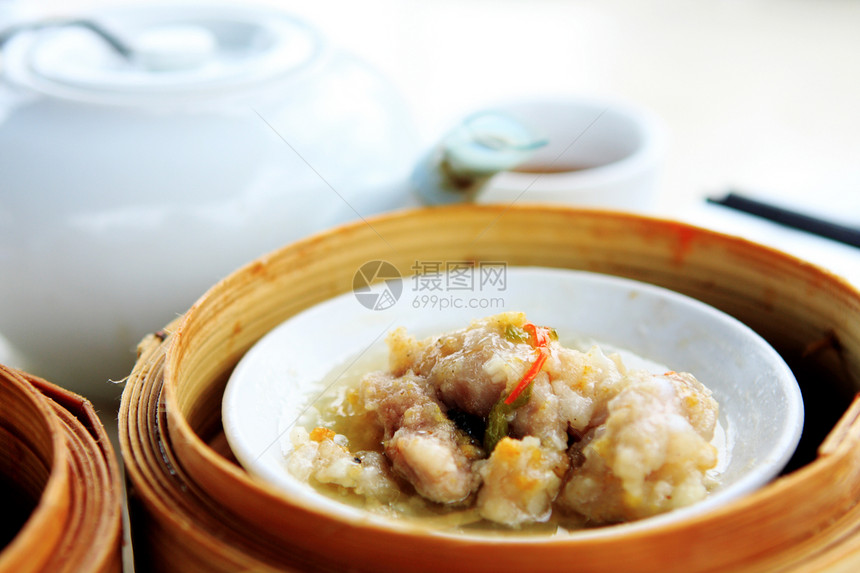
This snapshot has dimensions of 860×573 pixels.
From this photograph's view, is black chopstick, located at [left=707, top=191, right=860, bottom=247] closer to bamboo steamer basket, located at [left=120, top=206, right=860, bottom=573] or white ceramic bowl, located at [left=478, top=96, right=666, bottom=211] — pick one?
white ceramic bowl, located at [left=478, top=96, right=666, bottom=211]

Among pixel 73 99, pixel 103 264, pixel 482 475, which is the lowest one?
pixel 103 264

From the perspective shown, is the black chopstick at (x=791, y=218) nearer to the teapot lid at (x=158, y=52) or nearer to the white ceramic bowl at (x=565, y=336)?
the white ceramic bowl at (x=565, y=336)

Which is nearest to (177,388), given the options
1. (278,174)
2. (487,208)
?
(278,174)

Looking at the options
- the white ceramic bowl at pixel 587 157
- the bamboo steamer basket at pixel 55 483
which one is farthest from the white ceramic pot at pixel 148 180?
the bamboo steamer basket at pixel 55 483

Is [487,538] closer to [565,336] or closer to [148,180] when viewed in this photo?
[565,336]

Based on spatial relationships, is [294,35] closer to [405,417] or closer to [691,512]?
[405,417]

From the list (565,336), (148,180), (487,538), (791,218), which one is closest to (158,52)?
(148,180)

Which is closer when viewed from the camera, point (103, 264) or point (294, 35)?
point (103, 264)
